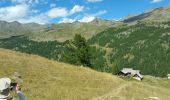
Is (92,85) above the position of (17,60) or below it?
below

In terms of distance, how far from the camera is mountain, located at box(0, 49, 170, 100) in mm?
44688

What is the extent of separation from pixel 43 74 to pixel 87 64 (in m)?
48.9

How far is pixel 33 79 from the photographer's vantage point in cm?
4988

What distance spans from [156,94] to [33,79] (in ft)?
61.1

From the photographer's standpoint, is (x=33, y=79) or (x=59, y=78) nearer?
(x=33, y=79)

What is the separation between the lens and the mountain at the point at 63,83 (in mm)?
44688

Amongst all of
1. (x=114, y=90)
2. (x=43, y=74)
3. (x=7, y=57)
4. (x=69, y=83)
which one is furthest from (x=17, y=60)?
(x=114, y=90)

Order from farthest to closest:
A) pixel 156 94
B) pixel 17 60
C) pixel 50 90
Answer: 1. pixel 17 60
2. pixel 156 94
3. pixel 50 90

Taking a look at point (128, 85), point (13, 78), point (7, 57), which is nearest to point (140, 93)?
point (128, 85)

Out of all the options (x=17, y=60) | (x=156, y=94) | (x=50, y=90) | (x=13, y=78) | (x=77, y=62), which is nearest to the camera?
(x=50, y=90)

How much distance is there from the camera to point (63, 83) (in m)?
50.8

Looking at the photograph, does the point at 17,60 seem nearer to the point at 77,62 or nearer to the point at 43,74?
the point at 43,74

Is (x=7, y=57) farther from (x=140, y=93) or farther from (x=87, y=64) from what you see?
(x=87, y=64)

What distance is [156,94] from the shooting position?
172 feet
